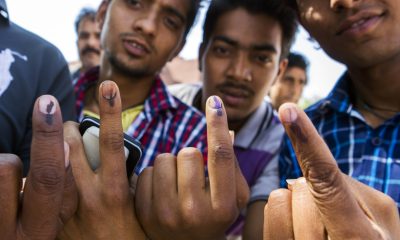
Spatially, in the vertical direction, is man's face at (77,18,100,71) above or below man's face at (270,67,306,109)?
above

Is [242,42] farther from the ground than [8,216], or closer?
farther from the ground

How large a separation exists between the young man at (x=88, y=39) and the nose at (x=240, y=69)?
Result: 3.27m

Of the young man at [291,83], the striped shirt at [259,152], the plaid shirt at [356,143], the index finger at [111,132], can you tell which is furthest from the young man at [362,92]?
the young man at [291,83]

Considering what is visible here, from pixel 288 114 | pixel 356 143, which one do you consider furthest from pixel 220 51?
pixel 288 114

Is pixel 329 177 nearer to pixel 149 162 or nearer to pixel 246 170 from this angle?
pixel 149 162

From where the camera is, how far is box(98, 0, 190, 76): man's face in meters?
1.91

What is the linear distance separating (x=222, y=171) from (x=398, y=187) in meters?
0.74

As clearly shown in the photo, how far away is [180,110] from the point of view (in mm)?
1831

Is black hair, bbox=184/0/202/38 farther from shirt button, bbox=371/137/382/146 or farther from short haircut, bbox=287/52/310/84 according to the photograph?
short haircut, bbox=287/52/310/84

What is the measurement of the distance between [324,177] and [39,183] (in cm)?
50

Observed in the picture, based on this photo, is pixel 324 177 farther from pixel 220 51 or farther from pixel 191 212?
pixel 220 51

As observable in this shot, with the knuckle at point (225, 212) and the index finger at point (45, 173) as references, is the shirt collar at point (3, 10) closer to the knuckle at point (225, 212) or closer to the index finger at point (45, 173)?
the index finger at point (45, 173)

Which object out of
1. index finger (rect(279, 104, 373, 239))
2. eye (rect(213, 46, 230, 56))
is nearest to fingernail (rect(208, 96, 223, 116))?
index finger (rect(279, 104, 373, 239))

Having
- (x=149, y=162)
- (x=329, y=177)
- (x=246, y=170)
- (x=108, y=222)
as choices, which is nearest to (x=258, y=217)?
(x=246, y=170)
